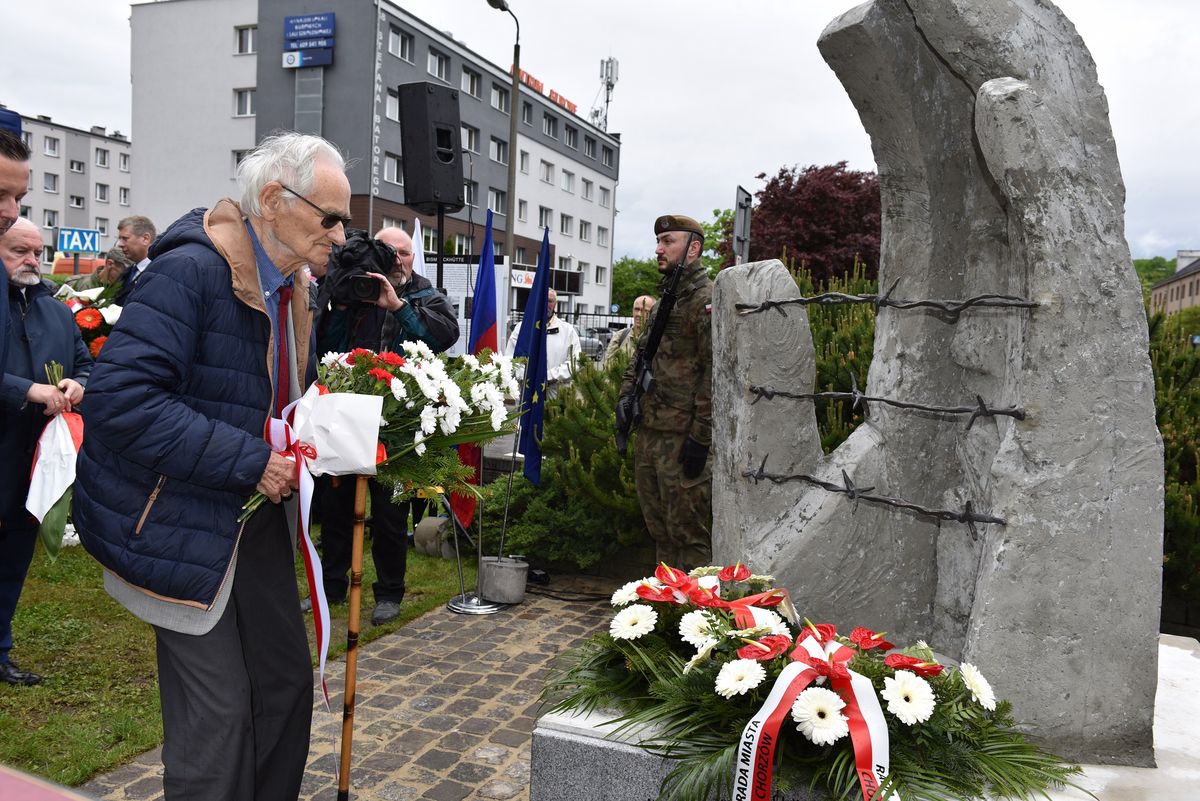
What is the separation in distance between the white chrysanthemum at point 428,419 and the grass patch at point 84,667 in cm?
61

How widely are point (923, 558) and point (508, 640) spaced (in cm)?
296

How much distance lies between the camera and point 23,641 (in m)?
5.14

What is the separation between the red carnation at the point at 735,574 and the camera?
295 centimetres

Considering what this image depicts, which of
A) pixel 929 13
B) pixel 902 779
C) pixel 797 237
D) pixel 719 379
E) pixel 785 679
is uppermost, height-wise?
pixel 797 237

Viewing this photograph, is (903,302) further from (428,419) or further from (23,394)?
(23,394)

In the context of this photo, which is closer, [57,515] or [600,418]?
[57,515]

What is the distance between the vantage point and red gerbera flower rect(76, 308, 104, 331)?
6.11 meters

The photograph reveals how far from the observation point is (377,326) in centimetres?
562

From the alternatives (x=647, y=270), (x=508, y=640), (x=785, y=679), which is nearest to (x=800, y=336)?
(x=785, y=679)

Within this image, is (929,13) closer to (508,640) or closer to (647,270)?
(508,640)

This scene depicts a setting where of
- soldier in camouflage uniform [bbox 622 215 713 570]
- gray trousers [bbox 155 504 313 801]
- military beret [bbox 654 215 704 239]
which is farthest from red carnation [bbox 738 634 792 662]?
military beret [bbox 654 215 704 239]

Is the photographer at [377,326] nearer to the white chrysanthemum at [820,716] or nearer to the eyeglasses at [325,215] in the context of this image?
the eyeglasses at [325,215]

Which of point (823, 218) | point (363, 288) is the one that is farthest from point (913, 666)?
point (823, 218)


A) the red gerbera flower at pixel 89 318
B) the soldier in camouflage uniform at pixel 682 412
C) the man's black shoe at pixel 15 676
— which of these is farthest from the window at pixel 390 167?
the man's black shoe at pixel 15 676
